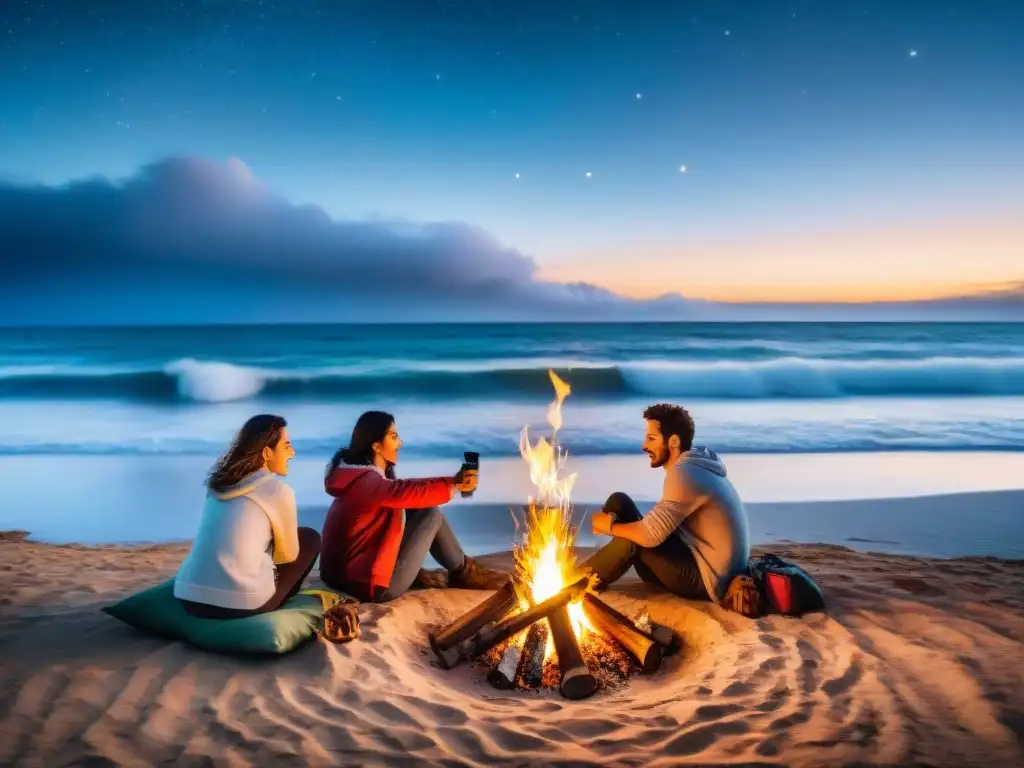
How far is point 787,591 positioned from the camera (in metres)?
4.86

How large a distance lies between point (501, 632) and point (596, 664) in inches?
24.3

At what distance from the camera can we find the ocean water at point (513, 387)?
1548cm

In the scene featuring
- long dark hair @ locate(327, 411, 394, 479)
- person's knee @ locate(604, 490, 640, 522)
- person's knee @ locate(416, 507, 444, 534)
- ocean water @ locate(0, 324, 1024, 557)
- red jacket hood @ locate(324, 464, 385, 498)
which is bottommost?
ocean water @ locate(0, 324, 1024, 557)

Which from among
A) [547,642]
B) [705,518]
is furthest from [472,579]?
[705,518]

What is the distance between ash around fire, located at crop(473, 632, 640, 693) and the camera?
426 cm

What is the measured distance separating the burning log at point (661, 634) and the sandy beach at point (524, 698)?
71 millimetres

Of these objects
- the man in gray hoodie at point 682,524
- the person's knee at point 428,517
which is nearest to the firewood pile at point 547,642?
the man in gray hoodie at point 682,524

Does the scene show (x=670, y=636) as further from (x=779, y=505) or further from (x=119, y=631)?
(x=779, y=505)

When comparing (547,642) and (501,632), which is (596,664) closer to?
(547,642)

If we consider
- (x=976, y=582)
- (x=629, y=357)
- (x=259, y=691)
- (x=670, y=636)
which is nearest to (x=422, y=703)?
(x=259, y=691)

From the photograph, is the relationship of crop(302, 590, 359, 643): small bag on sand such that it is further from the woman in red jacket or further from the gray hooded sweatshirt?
the gray hooded sweatshirt

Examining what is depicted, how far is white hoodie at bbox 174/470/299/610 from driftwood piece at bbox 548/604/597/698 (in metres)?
1.70

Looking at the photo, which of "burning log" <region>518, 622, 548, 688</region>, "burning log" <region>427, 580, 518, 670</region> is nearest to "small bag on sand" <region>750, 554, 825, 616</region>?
"burning log" <region>518, 622, 548, 688</region>

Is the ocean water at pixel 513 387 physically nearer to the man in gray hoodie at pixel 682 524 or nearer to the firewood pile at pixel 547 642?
the man in gray hoodie at pixel 682 524
